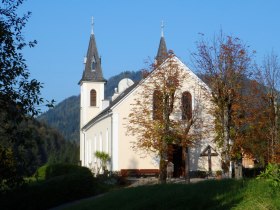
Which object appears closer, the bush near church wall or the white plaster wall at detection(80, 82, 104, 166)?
the bush near church wall

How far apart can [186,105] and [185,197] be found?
24.5 m

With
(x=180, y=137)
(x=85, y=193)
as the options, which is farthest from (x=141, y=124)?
(x=85, y=193)

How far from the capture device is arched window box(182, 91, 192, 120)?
37.7 metres

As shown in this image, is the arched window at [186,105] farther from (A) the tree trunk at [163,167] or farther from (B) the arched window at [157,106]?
(A) the tree trunk at [163,167]

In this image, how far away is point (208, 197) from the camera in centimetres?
1377

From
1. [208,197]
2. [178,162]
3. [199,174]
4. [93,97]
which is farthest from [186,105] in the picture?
[208,197]

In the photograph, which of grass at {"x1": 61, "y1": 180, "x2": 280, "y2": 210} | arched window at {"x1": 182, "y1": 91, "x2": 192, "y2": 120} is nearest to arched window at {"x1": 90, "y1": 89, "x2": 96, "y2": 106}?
arched window at {"x1": 182, "y1": 91, "x2": 192, "y2": 120}

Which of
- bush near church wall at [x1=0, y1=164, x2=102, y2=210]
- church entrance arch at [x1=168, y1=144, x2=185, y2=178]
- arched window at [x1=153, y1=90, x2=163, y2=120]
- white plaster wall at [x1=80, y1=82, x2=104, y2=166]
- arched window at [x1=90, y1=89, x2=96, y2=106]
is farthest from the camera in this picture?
arched window at [x1=90, y1=89, x2=96, y2=106]

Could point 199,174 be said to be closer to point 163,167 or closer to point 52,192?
point 163,167

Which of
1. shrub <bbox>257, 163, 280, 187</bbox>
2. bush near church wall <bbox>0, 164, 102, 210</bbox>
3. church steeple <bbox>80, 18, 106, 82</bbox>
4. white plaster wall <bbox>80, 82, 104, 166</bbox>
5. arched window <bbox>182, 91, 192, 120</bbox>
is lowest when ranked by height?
bush near church wall <bbox>0, 164, 102, 210</bbox>

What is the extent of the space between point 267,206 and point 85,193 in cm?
1595

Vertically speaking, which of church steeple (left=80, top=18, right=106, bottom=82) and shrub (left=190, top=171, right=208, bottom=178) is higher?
church steeple (left=80, top=18, right=106, bottom=82)

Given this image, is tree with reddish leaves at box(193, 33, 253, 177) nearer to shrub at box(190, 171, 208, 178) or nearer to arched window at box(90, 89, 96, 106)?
shrub at box(190, 171, 208, 178)

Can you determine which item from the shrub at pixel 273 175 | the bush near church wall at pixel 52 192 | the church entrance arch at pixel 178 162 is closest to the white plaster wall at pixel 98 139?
the church entrance arch at pixel 178 162
